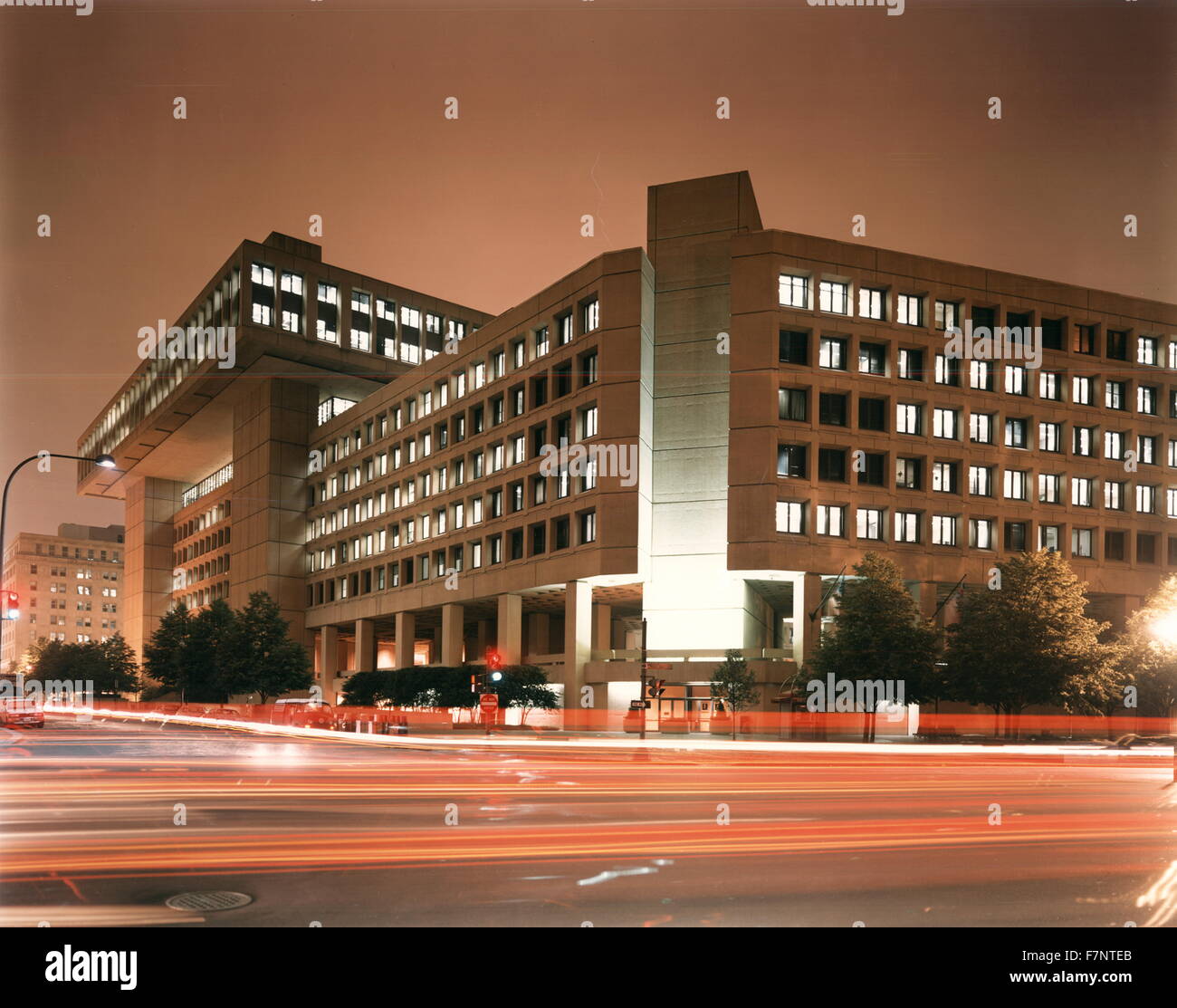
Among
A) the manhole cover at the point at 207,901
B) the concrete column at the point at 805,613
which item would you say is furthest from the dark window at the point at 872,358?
the manhole cover at the point at 207,901

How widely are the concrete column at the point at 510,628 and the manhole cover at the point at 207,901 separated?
189ft

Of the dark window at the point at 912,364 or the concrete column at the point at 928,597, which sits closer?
the concrete column at the point at 928,597

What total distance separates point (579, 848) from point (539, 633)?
7512cm

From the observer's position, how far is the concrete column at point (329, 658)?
92.2 m

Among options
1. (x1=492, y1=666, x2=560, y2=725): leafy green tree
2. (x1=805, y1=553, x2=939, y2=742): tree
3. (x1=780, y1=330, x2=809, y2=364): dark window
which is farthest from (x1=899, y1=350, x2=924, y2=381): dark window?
(x1=492, y1=666, x2=560, y2=725): leafy green tree

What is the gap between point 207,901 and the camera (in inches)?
352

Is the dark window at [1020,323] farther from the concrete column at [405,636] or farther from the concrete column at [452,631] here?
the concrete column at [405,636]

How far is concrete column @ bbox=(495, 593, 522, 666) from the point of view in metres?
66.9

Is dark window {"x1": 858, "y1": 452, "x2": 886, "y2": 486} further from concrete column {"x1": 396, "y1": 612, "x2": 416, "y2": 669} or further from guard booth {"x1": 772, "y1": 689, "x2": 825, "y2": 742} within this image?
concrete column {"x1": 396, "y1": 612, "x2": 416, "y2": 669}

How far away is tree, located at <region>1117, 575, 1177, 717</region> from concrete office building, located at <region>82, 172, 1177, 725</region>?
1029 centimetres

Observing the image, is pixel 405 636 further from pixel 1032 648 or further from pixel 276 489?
pixel 1032 648

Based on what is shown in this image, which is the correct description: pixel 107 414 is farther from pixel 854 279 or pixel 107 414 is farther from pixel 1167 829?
pixel 1167 829

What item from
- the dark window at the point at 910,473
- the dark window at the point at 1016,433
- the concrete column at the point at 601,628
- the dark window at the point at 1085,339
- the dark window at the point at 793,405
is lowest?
the concrete column at the point at 601,628
